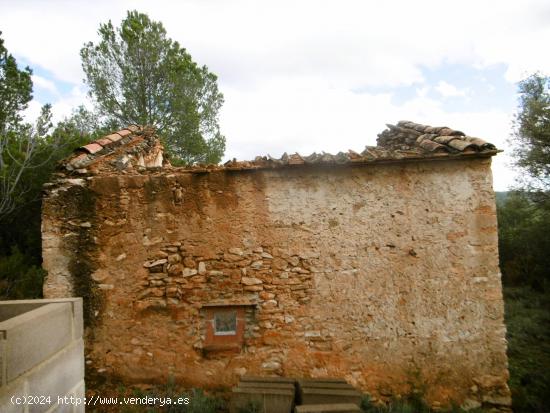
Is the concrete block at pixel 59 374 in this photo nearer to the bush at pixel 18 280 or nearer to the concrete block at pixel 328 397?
the concrete block at pixel 328 397

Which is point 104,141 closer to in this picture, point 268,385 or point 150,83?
point 268,385

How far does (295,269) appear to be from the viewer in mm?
4789

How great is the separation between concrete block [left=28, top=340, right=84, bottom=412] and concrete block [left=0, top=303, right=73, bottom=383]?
Answer: 0.17 ft

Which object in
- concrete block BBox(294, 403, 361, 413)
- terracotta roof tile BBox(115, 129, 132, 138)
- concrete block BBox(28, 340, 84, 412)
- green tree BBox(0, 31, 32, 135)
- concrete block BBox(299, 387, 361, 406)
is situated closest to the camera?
concrete block BBox(28, 340, 84, 412)

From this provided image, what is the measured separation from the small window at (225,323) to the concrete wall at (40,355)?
236 centimetres

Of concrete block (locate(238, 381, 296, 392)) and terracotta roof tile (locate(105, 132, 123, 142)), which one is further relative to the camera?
terracotta roof tile (locate(105, 132, 123, 142))

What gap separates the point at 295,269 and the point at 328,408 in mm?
1732

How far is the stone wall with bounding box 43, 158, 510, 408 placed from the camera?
184 inches

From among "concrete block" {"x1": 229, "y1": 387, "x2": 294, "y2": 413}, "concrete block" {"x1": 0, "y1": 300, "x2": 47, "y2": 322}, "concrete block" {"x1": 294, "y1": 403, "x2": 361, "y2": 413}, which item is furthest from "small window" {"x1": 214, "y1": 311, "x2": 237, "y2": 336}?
"concrete block" {"x1": 0, "y1": 300, "x2": 47, "y2": 322}

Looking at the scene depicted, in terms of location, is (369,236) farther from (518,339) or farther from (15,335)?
(518,339)

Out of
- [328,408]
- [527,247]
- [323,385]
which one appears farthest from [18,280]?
[527,247]

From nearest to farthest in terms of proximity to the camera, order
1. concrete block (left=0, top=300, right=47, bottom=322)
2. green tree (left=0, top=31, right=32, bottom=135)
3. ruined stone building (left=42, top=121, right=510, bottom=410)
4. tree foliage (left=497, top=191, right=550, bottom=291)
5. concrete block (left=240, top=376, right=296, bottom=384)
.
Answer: concrete block (left=0, top=300, right=47, bottom=322)
concrete block (left=240, top=376, right=296, bottom=384)
ruined stone building (left=42, top=121, right=510, bottom=410)
green tree (left=0, top=31, right=32, bottom=135)
tree foliage (left=497, top=191, right=550, bottom=291)

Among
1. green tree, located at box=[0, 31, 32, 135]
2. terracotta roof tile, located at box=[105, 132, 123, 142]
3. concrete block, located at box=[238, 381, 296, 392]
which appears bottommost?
concrete block, located at box=[238, 381, 296, 392]

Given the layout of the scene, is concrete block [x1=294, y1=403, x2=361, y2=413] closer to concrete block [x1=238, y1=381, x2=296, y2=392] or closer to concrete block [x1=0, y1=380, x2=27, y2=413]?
concrete block [x1=238, y1=381, x2=296, y2=392]
